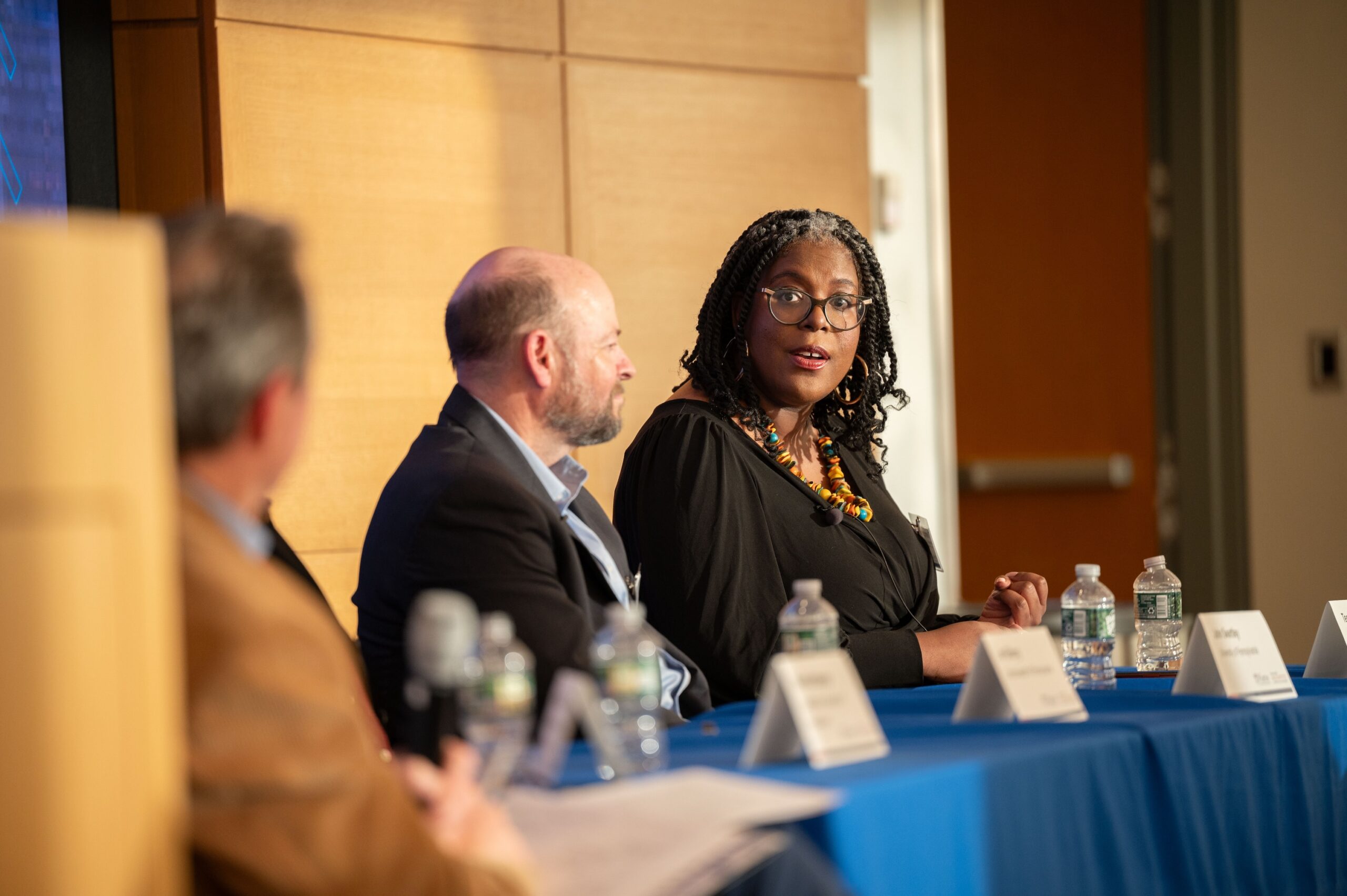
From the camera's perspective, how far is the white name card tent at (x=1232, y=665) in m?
2.23

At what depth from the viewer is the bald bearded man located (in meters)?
2.02

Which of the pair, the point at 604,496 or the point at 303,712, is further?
the point at 604,496

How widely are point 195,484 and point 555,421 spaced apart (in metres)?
1.04

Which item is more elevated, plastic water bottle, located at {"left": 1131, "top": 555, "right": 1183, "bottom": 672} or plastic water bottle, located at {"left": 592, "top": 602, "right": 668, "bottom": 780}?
plastic water bottle, located at {"left": 592, "top": 602, "right": 668, "bottom": 780}

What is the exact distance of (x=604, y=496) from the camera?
4.23 meters

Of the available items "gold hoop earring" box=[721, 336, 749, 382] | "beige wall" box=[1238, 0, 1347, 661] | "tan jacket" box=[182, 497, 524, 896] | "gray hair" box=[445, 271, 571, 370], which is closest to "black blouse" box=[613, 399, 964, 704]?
"gold hoop earring" box=[721, 336, 749, 382]

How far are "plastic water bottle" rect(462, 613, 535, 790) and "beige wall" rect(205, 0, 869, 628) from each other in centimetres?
238

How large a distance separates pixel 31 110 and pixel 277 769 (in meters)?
2.84

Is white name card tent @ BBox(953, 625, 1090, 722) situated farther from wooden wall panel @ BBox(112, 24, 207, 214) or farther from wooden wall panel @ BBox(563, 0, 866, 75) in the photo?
wooden wall panel @ BBox(563, 0, 866, 75)

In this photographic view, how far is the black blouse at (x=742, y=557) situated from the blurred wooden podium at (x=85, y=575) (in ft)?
4.56

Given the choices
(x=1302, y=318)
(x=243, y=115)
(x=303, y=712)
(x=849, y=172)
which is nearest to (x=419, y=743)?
(x=303, y=712)

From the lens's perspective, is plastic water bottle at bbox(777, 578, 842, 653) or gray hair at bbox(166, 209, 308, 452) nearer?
gray hair at bbox(166, 209, 308, 452)

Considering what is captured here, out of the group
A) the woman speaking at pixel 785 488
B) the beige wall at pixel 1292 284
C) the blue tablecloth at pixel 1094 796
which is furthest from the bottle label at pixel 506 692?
the beige wall at pixel 1292 284

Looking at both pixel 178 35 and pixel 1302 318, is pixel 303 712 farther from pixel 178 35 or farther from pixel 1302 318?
pixel 1302 318
